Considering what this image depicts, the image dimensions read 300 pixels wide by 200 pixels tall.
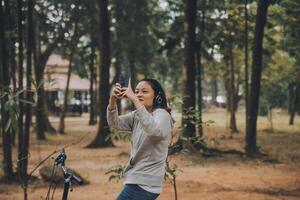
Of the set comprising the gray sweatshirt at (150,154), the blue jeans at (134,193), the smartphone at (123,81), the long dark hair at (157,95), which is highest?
the smartphone at (123,81)

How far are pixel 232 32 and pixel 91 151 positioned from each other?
1030 cm

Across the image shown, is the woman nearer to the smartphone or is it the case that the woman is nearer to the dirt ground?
the smartphone

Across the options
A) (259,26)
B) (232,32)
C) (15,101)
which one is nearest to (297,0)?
(259,26)

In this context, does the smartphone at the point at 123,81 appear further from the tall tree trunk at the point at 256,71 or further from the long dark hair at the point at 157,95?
the tall tree trunk at the point at 256,71

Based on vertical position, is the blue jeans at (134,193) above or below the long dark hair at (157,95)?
below

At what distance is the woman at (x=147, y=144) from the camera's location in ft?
11.9

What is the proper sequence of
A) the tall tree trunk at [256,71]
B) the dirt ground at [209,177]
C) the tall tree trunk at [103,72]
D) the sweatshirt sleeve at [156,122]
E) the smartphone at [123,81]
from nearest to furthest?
the sweatshirt sleeve at [156,122] < the smartphone at [123,81] < the dirt ground at [209,177] < the tall tree trunk at [256,71] < the tall tree trunk at [103,72]

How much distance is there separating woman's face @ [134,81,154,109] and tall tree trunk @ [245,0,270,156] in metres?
13.9

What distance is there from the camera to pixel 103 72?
74.1 ft

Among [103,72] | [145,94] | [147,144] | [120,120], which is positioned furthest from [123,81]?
[103,72]

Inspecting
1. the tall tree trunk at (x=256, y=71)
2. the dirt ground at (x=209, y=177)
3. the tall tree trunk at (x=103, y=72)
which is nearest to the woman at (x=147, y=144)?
the dirt ground at (x=209, y=177)

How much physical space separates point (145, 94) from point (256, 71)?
14135 millimetres

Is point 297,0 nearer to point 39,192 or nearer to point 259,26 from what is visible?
point 259,26

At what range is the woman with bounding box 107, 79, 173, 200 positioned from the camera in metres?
3.62
